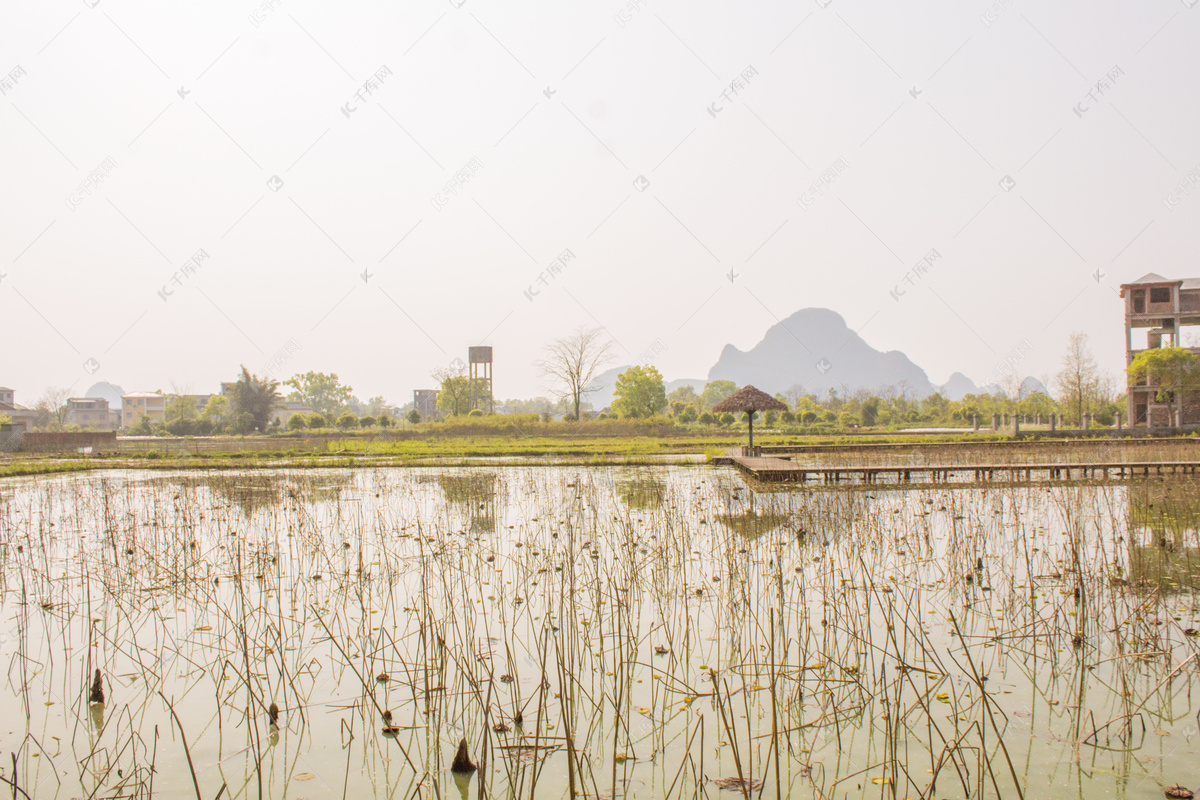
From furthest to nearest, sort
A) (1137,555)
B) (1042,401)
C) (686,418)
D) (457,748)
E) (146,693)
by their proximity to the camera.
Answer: (1042,401) < (686,418) < (1137,555) < (146,693) < (457,748)

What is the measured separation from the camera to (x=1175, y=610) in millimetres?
5621

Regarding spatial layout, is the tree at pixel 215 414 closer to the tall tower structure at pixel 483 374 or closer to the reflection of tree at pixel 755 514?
the tall tower structure at pixel 483 374

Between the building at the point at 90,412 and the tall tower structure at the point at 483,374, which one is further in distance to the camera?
the building at the point at 90,412

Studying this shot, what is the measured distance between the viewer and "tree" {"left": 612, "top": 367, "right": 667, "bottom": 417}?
54.6 m

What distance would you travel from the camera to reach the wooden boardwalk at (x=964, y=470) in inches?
634

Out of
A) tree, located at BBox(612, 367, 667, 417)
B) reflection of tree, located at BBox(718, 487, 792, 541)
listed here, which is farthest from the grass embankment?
tree, located at BBox(612, 367, 667, 417)

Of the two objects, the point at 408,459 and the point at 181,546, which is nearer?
the point at 181,546

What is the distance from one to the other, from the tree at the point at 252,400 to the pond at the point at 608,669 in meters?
48.9

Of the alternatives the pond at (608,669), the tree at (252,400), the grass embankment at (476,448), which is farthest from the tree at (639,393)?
the pond at (608,669)

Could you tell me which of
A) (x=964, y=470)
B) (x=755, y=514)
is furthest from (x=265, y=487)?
(x=964, y=470)

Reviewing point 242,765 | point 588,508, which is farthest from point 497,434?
point 242,765

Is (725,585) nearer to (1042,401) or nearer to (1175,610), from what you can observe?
(1175,610)

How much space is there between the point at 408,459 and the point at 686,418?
95.3 ft

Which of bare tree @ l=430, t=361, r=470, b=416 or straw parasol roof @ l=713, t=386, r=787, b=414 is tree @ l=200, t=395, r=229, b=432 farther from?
straw parasol roof @ l=713, t=386, r=787, b=414
